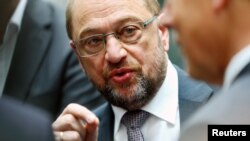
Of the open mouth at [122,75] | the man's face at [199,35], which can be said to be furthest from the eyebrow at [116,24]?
the man's face at [199,35]

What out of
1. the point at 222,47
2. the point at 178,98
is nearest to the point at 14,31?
the point at 178,98

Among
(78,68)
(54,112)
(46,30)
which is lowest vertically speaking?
(54,112)

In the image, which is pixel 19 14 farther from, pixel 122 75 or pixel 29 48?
pixel 122 75

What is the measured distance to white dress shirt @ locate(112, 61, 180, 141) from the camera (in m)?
1.45

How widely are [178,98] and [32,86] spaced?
0.40 meters

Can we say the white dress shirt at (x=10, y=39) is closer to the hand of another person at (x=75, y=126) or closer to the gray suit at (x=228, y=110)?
the hand of another person at (x=75, y=126)

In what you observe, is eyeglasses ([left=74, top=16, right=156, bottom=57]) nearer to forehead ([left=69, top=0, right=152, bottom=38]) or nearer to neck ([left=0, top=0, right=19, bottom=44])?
forehead ([left=69, top=0, right=152, bottom=38])

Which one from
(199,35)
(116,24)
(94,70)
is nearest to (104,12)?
(116,24)

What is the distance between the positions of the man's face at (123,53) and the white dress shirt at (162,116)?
0.06 feet

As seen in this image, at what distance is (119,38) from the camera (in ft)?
4.95

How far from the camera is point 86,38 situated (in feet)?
5.04

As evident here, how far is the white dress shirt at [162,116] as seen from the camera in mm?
1454

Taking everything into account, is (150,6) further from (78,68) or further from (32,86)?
(32,86)

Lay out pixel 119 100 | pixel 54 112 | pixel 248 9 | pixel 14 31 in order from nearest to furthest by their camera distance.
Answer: pixel 248 9 < pixel 119 100 < pixel 54 112 < pixel 14 31
